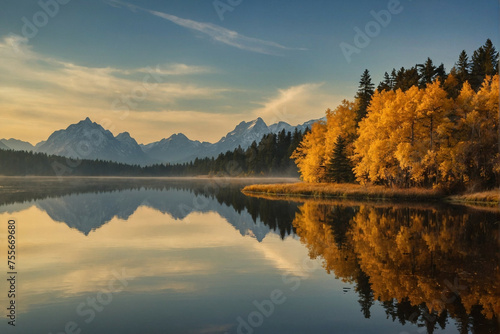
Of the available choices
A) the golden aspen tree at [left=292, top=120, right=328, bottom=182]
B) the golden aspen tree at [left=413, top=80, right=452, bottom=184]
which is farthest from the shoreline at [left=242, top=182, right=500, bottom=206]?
the golden aspen tree at [left=292, top=120, right=328, bottom=182]

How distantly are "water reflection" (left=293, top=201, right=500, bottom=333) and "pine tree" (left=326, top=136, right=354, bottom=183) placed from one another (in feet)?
114

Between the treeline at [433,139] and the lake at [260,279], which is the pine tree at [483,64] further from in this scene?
the lake at [260,279]

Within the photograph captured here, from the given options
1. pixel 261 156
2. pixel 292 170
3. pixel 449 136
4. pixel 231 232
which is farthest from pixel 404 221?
pixel 261 156

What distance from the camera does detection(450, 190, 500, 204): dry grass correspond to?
144 feet

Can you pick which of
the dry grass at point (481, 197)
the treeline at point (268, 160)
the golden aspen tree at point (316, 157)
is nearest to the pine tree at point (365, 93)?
the golden aspen tree at point (316, 157)

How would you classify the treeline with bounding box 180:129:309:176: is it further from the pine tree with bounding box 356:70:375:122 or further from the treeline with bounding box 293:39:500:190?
the treeline with bounding box 293:39:500:190

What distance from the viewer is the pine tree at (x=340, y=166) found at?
2650 inches

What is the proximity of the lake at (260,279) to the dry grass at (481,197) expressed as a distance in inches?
714

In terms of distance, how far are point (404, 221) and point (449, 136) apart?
26.7m

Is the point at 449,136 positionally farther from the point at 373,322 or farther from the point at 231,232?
the point at 373,322

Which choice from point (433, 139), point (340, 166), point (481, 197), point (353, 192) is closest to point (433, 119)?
point (433, 139)

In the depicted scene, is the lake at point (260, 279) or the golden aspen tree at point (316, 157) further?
the golden aspen tree at point (316, 157)

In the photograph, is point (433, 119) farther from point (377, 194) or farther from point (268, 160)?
point (268, 160)

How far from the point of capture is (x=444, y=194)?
169 ft
